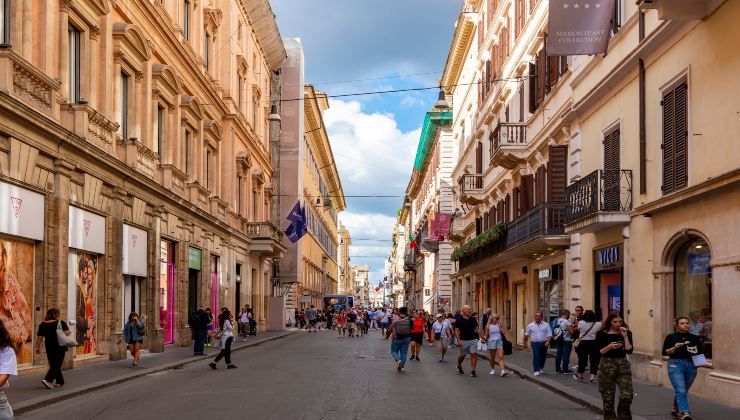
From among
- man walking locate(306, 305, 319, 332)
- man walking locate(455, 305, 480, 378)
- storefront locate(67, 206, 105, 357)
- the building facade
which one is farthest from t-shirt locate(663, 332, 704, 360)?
man walking locate(306, 305, 319, 332)

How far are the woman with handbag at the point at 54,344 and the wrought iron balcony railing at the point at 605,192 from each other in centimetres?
1142

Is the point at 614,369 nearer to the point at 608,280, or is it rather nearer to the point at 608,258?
the point at 608,258

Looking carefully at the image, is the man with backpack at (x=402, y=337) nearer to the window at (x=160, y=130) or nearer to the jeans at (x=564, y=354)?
the jeans at (x=564, y=354)

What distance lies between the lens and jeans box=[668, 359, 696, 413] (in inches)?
516

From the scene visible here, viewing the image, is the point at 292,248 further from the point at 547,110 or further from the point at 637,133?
the point at 637,133

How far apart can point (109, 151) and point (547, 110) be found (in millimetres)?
12809

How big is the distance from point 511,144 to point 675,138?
14.4m

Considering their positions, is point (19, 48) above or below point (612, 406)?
above

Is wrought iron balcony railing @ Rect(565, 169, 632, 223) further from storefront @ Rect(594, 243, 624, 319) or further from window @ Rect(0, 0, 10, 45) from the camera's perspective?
window @ Rect(0, 0, 10, 45)

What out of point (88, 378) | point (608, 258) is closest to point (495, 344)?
point (608, 258)

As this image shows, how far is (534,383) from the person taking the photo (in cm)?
2027

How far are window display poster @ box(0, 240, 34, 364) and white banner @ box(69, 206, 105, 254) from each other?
7.50 feet

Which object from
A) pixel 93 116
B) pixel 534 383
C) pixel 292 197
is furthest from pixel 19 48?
pixel 292 197

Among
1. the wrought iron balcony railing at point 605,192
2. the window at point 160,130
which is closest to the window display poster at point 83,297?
the window at point 160,130
